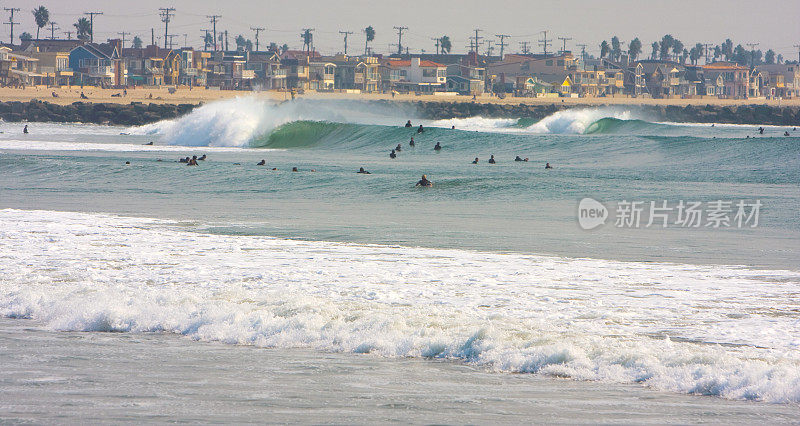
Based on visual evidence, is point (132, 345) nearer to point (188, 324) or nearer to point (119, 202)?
point (188, 324)

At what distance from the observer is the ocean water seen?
7.91 metres

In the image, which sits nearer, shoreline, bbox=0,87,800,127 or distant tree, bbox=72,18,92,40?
shoreline, bbox=0,87,800,127

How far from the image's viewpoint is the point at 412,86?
498 feet

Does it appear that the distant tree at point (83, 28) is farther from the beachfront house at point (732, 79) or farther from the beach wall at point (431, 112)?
the beachfront house at point (732, 79)

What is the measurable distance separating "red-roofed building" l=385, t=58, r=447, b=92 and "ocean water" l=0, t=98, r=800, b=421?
125 m

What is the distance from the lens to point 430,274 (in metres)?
11.7

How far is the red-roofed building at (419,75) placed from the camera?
151875 millimetres

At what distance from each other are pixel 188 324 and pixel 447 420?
3833 mm

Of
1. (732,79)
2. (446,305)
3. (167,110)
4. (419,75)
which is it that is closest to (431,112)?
(167,110)

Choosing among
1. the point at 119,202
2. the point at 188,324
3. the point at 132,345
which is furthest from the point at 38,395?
the point at 119,202

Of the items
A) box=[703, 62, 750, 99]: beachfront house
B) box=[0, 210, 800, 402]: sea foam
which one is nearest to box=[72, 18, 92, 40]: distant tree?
box=[703, 62, 750, 99]: beachfront house

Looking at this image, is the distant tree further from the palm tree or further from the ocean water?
the ocean water

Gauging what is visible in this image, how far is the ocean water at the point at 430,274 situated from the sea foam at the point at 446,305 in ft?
0.10

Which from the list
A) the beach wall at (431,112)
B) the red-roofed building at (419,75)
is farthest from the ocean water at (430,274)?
the red-roofed building at (419,75)
